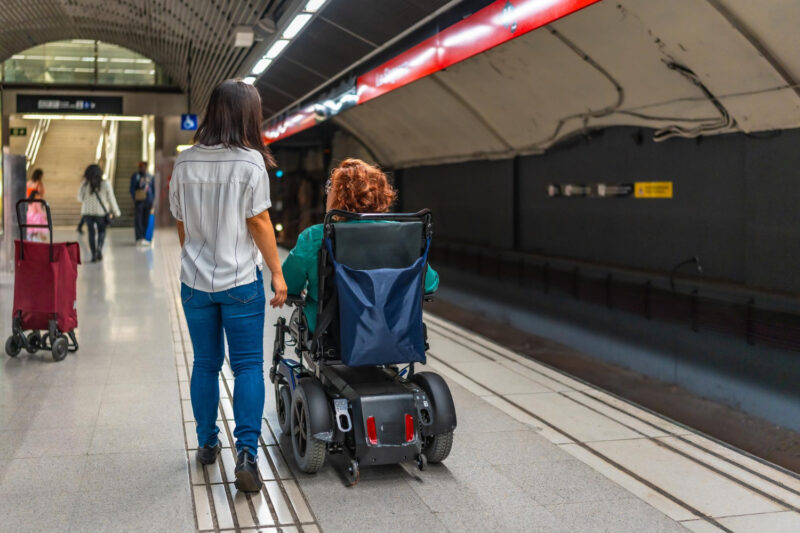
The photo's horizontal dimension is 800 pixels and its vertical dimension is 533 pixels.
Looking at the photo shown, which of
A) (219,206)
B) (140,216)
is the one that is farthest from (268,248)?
(140,216)

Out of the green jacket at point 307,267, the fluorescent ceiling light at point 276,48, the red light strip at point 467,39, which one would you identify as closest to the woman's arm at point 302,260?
the green jacket at point 307,267

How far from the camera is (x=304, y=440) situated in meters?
3.35

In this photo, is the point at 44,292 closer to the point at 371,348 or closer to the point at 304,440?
the point at 304,440

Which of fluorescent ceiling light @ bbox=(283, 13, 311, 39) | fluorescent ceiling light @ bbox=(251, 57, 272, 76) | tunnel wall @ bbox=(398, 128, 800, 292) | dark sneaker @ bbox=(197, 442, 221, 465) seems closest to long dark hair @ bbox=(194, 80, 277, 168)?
dark sneaker @ bbox=(197, 442, 221, 465)

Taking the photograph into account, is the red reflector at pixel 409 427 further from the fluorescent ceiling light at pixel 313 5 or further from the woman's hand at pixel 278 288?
the fluorescent ceiling light at pixel 313 5

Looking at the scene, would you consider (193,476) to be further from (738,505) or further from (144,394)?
(738,505)

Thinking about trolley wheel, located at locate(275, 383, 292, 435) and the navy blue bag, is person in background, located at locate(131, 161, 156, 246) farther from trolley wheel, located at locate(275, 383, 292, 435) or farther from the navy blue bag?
the navy blue bag

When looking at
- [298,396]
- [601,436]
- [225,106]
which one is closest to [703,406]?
[601,436]

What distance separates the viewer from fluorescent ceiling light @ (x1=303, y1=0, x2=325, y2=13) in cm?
674

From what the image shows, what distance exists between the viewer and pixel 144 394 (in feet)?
15.1

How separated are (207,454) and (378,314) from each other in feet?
3.10

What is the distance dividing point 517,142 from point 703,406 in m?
3.87

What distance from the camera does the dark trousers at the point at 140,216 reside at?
1572cm

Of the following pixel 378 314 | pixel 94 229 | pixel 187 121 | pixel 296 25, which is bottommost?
pixel 378 314
